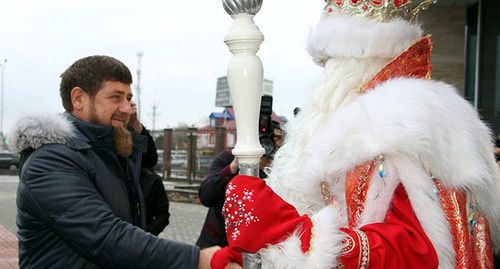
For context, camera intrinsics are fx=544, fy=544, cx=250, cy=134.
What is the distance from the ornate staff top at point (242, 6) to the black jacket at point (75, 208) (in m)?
0.89

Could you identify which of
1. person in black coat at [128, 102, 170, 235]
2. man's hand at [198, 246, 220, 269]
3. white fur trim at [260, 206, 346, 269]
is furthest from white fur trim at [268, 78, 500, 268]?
person in black coat at [128, 102, 170, 235]

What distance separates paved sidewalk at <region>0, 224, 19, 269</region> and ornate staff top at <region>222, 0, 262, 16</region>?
18.3 ft

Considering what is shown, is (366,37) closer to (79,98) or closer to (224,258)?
(224,258)

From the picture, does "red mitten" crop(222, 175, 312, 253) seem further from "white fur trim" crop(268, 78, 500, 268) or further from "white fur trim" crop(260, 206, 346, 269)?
"white fur trim" crop(268, 78, 500, 268)

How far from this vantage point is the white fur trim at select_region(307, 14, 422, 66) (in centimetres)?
185

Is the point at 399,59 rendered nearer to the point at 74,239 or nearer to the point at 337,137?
the point at 337,137

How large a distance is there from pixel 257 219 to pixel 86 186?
80cm

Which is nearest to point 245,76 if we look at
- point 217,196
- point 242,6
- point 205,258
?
point 242,6

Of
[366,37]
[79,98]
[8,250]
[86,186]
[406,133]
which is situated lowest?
[8,250]

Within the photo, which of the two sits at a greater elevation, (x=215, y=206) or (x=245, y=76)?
(x=245, y=76)

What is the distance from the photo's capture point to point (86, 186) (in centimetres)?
200

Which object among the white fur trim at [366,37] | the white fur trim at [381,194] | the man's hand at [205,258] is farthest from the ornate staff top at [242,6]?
the man's hand at [205,258]

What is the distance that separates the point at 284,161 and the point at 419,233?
60 centimetres

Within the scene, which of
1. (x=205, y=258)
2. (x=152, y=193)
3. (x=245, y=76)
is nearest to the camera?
(x=245, y=76)
